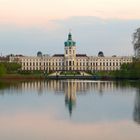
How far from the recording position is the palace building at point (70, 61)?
455 feet

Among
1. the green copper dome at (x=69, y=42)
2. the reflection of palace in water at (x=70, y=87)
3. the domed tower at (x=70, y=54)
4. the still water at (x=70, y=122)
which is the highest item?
the green copper dome at (x=69, y=42)

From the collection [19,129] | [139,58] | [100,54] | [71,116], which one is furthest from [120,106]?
[100,54]

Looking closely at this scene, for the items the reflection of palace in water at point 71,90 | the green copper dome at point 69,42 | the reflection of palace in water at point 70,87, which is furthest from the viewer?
the green copper dome at point 69,42

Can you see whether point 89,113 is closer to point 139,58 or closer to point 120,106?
point 120,106

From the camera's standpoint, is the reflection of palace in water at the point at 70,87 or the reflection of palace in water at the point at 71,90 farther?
the reflection of palace in water at the point at 70,87

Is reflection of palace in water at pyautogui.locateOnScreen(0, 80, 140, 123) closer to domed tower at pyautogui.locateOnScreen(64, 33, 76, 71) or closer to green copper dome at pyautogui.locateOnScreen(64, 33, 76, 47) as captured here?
domed tower at pyautogui.locateOnScreen(64, 33, 76, 71)

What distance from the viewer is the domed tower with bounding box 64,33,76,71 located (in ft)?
454

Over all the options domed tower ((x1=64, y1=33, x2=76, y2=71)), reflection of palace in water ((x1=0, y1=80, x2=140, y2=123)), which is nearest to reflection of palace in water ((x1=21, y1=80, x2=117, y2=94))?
reflection of palace in water ((x1=0, y1=80, x2=140, y2=123))

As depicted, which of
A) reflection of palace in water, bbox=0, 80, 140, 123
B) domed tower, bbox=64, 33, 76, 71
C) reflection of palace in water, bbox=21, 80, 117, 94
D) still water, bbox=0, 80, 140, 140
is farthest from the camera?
domed tower, bbox=64, 33, 76, 71

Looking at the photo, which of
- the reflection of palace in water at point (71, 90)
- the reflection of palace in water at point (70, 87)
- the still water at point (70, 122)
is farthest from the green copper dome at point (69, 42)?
the still water at point (70, 122)

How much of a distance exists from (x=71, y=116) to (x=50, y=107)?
4.32 m

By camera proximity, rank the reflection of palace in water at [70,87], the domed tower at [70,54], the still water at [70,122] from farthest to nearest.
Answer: the domed tower at [70,54] < the reflection of palace in water at [70,87] < the still water at [70,122]

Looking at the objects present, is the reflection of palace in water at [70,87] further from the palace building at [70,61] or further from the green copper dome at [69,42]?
the green copper dome at [69,42]

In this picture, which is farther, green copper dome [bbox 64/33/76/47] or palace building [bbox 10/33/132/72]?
green copper dome [bbox 64/33/76/47]
